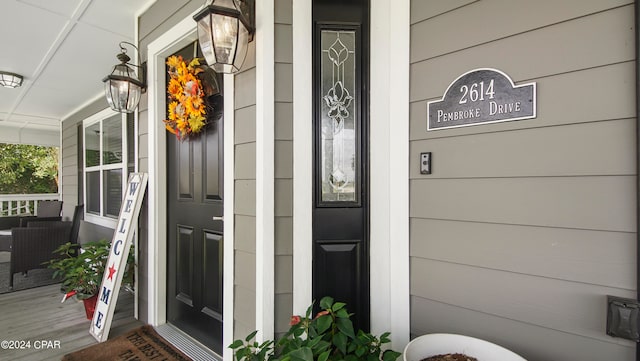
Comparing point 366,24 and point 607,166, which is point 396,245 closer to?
point 607,166

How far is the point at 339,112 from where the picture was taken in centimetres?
140

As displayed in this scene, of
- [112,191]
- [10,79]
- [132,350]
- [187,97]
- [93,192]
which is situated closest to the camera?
[187,97]

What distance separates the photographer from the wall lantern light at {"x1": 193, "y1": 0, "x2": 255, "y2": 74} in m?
1.36

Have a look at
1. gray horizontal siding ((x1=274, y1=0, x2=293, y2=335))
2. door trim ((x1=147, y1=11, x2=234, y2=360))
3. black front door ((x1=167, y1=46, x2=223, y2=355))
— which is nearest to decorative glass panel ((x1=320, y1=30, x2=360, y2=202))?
gray horizontal siding ((x1=274, y1=0, x2=293, y2=335))

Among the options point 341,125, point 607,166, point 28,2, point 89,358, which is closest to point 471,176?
point 607,166

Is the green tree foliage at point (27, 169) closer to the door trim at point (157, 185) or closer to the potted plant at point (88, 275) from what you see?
the potted plant at point (88, 275)

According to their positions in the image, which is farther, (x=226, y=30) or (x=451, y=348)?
(x=226, y=30)

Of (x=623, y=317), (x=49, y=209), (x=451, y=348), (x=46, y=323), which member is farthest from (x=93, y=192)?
(x=623, y=317)

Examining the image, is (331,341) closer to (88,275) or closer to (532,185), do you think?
(532,185)

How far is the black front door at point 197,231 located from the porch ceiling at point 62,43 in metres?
0.77

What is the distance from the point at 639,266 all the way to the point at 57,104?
6.43 meters

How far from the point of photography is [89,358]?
6.18ft

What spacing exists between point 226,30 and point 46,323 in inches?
113

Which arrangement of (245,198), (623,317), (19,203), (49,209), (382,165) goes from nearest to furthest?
(623,317) → (382,165) → (245,198) → (49,209) → (19,203)
